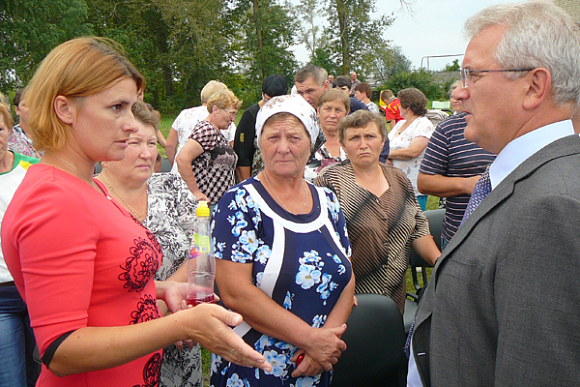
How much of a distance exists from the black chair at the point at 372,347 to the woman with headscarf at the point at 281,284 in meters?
0.12

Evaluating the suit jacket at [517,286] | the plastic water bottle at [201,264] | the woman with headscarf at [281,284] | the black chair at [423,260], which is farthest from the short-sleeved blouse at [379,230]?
the suit jacket at [517,286]

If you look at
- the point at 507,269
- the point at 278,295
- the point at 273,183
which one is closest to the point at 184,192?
the point at 273,183

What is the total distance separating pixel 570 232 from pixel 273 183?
1.49 metres

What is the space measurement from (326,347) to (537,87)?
1417 millimetres

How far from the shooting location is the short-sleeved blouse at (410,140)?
521cm

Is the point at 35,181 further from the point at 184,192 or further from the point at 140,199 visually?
the point at 184,192

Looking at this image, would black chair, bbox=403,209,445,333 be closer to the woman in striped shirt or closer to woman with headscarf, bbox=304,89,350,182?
the woman in striped shirt

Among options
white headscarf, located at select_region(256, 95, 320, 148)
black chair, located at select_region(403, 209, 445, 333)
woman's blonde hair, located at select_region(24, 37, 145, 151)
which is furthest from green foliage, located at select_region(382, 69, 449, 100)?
woman's blonde hair, located at select_region(24, 37, 145, 151)

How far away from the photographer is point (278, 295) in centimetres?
200

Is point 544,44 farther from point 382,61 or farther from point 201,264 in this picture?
point 382,61

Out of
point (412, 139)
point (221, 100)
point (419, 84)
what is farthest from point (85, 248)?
point (419, 84)

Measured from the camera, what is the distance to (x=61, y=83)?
4.22 ft

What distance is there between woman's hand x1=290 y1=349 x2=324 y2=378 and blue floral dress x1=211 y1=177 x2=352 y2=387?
28mm

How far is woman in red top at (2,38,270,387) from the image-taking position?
3.79 ft
